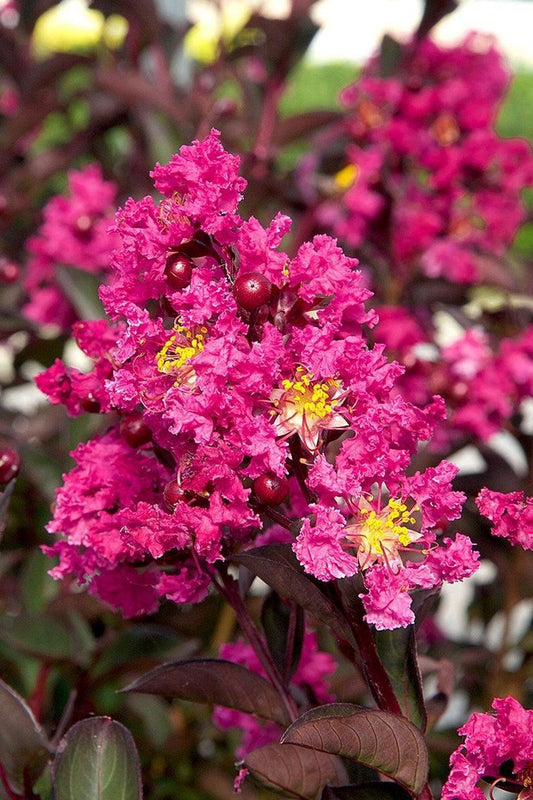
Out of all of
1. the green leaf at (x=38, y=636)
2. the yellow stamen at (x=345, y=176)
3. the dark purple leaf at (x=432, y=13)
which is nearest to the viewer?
the green leaf at (x=38, y=636)

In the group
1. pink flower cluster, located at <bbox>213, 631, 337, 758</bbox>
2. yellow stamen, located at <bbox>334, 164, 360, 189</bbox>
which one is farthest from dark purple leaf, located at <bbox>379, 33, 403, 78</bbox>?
pink flower cluster, located at <bbox>213, 631, 337, 758</bbox>

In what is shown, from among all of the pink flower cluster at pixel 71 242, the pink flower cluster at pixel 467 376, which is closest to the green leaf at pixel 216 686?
the pink flower cluster at pixel 467 376

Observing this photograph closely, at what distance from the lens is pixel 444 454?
138cm

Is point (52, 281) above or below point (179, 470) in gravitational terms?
below

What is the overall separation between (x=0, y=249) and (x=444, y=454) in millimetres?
956

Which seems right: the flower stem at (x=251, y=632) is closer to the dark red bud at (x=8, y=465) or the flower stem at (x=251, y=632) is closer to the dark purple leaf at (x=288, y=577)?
the dark purple leaf at (x=288, y=577)

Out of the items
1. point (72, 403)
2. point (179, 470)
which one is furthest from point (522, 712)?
point (72, 403)

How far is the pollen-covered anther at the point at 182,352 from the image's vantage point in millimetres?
581

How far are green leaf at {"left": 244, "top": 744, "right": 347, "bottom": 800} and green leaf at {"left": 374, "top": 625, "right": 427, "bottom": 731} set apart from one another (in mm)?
66

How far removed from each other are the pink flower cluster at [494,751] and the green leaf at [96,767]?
20 cm

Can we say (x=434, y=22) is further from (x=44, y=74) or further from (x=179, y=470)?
(x=179, y=470)

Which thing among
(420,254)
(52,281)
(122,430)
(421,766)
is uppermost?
(122,430)

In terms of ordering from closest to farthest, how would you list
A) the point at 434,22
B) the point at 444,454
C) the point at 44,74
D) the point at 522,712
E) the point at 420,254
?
the point at 522,712 < the point at 444,454 < the point at 420,254 < the point at 434,22 < the point at 44,74

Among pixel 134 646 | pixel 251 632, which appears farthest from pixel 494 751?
pixel 134 646
